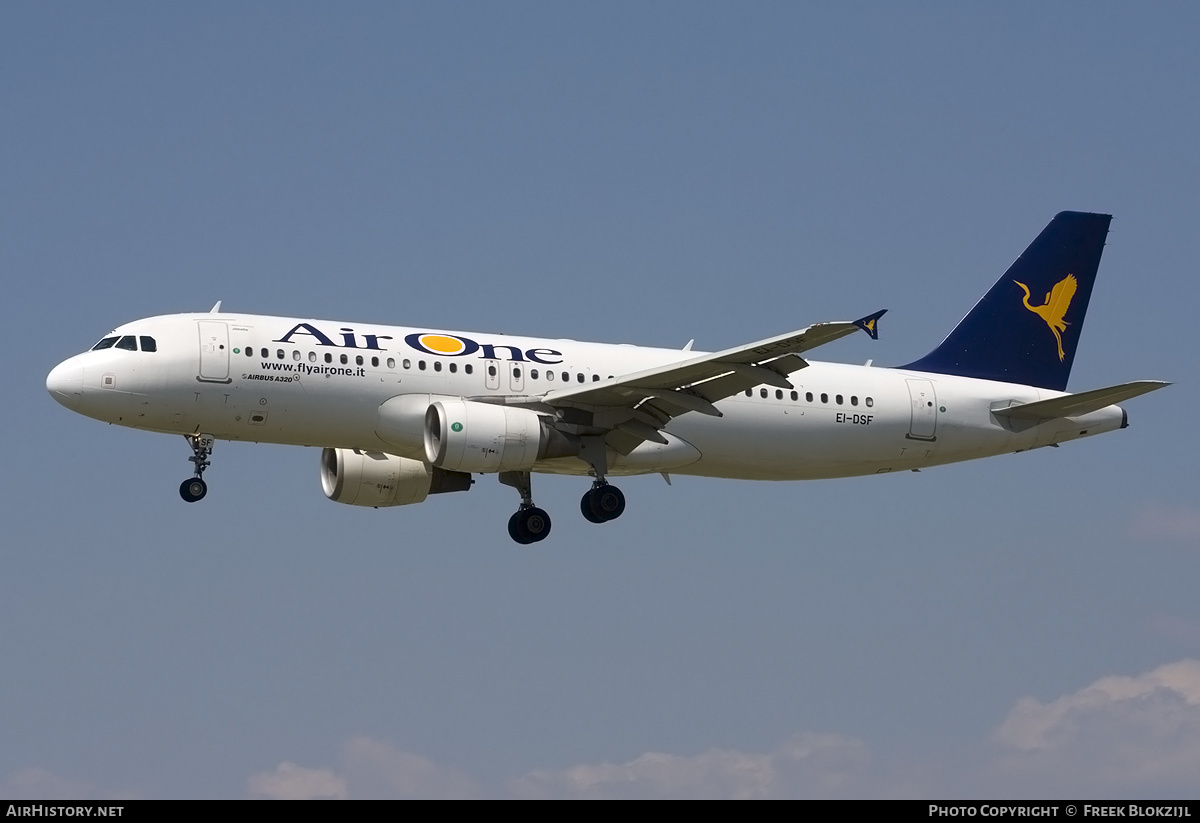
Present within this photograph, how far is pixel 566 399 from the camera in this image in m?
39.9

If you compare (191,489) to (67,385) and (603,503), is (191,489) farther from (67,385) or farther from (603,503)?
(603,503)

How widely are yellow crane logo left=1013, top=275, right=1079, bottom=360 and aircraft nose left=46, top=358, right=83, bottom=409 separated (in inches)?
956

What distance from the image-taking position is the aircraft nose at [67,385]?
38.6m

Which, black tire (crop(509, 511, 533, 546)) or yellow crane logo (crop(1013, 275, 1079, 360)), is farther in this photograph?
yellow crane logo (crop(1013, 275, 1079, 360))

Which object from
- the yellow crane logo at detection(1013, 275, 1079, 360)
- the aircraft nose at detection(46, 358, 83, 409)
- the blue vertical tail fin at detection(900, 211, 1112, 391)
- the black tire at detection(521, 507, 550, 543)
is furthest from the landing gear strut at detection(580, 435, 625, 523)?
the yellow crane logo at detection(1013, 275, 1079, 360)

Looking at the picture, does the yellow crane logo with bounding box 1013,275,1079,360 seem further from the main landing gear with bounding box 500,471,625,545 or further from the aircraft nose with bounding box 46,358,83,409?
the aircraft nose with bounding box 46,358,83,409

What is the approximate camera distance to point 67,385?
38.7m

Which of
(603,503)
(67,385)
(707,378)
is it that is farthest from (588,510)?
(67,385)

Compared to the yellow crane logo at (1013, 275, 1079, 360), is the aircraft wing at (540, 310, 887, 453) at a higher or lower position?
lower

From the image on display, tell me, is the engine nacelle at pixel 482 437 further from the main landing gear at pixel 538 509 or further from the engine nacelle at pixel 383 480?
the engine nacelle at pixel 383 480

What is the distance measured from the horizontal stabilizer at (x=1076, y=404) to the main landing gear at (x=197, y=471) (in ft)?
63.0

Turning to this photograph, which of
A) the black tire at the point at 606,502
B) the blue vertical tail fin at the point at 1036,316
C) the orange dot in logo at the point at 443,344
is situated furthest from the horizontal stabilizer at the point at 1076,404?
the orange dot in logo at the point at 443,344

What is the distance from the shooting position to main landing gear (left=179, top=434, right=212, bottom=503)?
3956 cm
